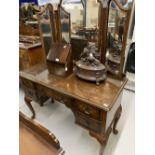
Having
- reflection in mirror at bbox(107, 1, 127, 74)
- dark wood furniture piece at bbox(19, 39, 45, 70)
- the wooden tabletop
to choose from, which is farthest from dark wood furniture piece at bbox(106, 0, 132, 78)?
dark wood furniture piece at bbox(19, 39, 45, 70)

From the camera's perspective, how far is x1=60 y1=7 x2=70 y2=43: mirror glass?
1.52 metres

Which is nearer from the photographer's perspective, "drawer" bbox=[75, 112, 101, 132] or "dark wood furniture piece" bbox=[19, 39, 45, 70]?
"drawer" bbox=[75, 112, 101, 132]

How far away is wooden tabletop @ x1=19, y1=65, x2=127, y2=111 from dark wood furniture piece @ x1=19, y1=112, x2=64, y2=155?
0.40 metres

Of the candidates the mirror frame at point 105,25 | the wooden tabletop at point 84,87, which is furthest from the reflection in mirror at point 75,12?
the wooden tabletop at point 84,87

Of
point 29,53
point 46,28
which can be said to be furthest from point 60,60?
point 29,53

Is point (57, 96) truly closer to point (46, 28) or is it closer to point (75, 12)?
point (46, 28)

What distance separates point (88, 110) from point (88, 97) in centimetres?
13

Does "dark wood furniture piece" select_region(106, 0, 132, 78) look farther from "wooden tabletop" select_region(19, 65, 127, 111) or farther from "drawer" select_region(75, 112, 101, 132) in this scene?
"drawer" select_region(75, 112, 101, 132)

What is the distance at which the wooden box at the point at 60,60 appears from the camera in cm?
139
